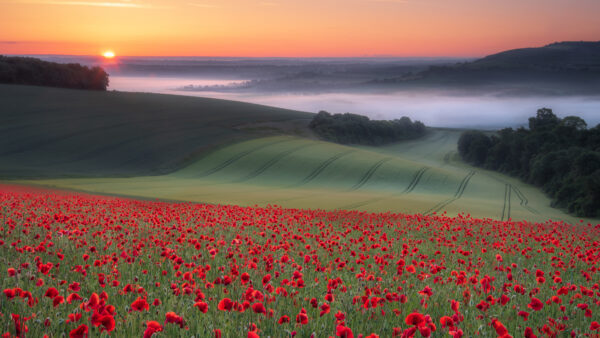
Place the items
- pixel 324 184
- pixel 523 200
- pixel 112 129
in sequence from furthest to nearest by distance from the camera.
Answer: pixel 112 129
pixel 324 184
pixel 523 200

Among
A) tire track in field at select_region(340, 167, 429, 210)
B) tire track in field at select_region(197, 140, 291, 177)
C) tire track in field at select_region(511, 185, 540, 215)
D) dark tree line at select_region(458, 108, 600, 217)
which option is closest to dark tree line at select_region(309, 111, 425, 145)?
dark tree line at select_region(458, 108, 600, 217)

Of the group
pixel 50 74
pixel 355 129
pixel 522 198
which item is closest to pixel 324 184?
pixel 522 198

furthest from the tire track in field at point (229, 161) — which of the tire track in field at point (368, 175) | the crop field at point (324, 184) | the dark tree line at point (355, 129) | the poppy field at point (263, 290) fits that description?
the poppy field at point (263, 290)

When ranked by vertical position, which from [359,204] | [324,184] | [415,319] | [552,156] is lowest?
[324,184]

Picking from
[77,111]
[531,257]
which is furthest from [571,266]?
[77,111]

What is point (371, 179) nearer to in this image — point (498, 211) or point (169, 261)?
point (498, 211)

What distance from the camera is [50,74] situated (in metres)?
84.2

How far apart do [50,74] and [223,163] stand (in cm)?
5095

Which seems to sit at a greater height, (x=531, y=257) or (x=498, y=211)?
(x=531, y=257)

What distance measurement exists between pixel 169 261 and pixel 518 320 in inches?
200

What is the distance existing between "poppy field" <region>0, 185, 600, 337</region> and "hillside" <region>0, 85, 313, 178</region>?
120 ft

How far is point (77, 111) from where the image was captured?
6956cm

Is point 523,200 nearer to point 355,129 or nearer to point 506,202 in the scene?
point 506,202

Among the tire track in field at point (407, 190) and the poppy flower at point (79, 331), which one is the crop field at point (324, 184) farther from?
the poppy flower at point (79, 331)
